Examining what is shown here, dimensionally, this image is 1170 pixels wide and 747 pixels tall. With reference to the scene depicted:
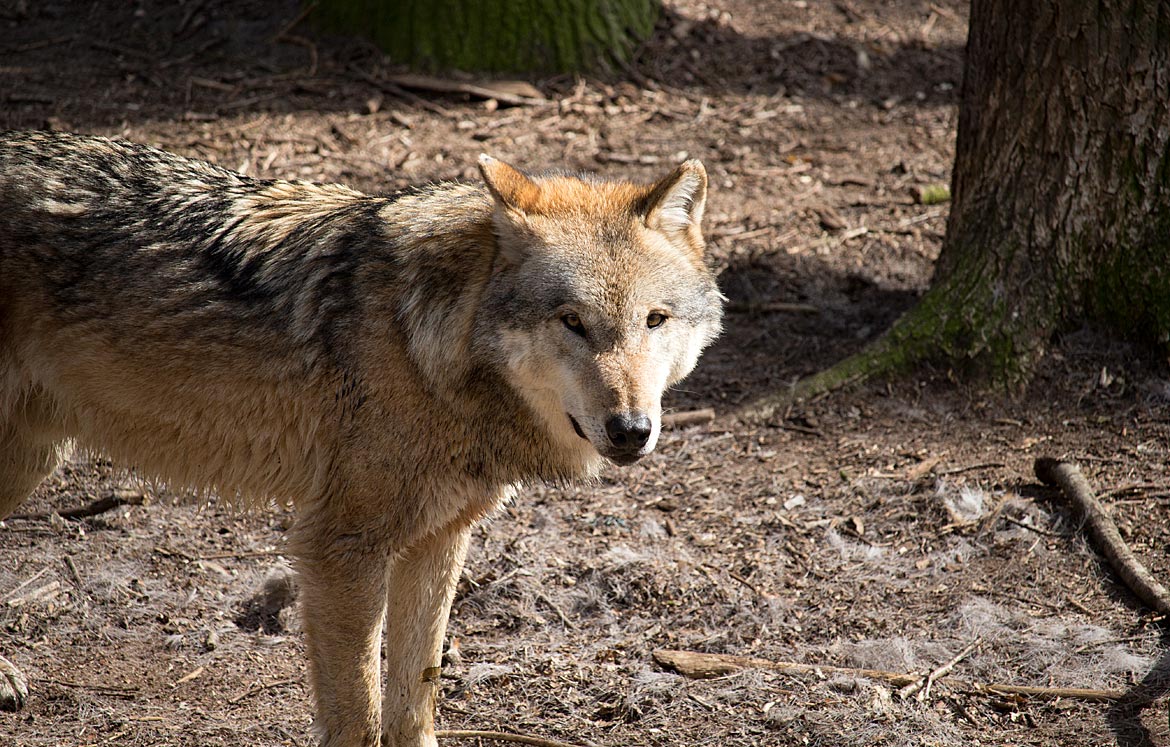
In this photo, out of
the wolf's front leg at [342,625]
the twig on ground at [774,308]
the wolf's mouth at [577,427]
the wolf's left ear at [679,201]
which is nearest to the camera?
the wolf's mouth at [577,427]

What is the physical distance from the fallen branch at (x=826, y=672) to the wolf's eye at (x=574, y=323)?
1560 mm

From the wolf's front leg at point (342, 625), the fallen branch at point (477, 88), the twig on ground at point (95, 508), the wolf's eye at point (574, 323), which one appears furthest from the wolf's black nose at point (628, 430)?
the fallen branch at point (477, 88)

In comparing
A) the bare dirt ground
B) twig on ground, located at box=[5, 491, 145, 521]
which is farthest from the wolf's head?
twig on ground, located at box=[5, 491, 145, 521]

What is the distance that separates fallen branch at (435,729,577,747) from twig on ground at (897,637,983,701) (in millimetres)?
1287

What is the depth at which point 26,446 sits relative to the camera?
4062 millimetres

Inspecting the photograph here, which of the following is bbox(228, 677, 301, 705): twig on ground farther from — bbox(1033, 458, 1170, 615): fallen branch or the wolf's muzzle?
bbox(1033, 458, 1170, 615): fallen branch

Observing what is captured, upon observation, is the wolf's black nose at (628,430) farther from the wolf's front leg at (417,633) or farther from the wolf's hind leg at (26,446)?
the wolf's hind leg at (26,446)

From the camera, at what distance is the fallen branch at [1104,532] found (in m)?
4.18

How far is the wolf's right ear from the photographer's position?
10.9ft

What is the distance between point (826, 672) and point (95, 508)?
3377 millimetres

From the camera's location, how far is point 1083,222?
5266 mm

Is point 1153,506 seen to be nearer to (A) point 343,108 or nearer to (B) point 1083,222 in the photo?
(B) point 1083,222

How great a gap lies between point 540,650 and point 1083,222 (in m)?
3.45

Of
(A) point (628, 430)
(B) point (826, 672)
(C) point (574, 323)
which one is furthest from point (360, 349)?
(B) point (826, 672)
